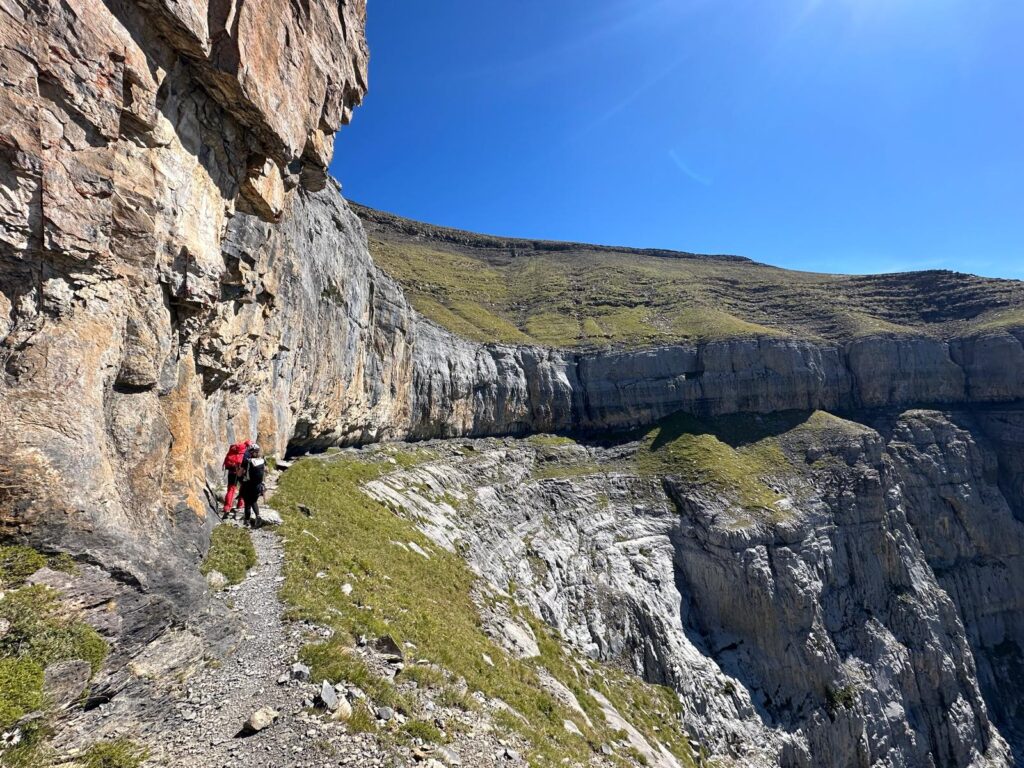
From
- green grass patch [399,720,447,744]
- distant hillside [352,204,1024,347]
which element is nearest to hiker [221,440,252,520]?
green grass patch [399,720,447,744]

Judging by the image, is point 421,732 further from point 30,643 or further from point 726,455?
point 726,455

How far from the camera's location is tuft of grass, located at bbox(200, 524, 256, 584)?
34.2 ft

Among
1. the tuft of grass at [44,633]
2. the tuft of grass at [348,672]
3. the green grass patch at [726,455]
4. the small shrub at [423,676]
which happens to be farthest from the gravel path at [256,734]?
the green grass patch at [726,455]

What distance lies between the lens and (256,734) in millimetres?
6426

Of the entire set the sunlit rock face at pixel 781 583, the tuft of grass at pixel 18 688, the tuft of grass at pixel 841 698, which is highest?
the tuft of grass at pixel 18 688

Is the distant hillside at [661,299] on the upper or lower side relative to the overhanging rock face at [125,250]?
upper

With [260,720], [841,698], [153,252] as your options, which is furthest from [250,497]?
[841,698]

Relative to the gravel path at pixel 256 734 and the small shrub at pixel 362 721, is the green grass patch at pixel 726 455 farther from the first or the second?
the gravel path at pixel 256 734

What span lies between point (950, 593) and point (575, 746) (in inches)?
2720

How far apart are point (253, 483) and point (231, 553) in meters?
2.83

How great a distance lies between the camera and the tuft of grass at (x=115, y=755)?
5484mm

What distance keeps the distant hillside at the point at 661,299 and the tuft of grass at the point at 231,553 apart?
169ft

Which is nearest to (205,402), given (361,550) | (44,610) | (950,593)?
(361,550)

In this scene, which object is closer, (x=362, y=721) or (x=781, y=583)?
(x=362, y=721)
